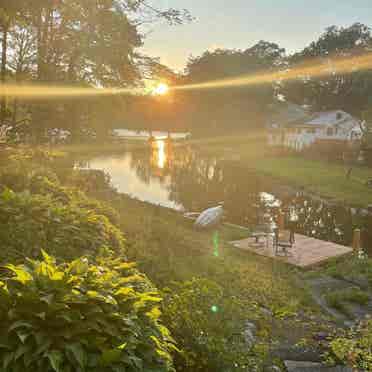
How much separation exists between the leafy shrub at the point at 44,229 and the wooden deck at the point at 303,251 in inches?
359

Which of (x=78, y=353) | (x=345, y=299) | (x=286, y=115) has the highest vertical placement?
(x=286, y=115)

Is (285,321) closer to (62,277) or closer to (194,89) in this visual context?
(62,277)

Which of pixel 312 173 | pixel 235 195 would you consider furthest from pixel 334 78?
pixel 235 195

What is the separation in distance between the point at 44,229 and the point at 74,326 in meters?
2.51

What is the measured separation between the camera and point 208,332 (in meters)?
3.98

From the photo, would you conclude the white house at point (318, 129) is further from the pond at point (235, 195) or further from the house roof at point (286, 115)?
the pond at point (235, 195)

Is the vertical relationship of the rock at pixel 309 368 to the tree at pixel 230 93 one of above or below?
below

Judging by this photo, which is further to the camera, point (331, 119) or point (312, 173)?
point (331, 119)

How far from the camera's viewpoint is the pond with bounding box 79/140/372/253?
77.2ft

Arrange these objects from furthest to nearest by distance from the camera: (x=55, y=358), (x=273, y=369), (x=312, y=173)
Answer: (x=312, y=173) < (x=273, y=369) < (x=55, y=358)

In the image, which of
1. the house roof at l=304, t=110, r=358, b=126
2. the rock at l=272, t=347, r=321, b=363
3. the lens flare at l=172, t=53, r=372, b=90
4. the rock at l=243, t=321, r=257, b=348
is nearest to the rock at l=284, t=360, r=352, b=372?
the rock at l=272, t=347, r=321, b=363

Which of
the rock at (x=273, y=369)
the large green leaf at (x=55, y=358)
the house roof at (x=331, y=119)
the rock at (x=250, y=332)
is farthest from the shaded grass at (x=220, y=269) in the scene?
the house roof at (x=331, y=119)

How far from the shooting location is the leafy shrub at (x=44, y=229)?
4.81m

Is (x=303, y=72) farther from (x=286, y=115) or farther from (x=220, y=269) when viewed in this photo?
(x=220, y=269)
